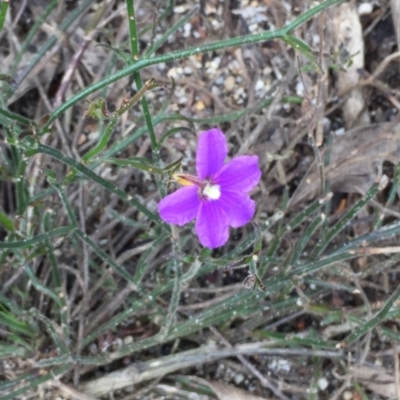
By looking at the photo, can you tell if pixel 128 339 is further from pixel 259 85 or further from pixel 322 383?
pixel 259 85

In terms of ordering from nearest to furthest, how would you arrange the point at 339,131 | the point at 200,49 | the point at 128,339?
the point at 200,49
the point at 128,339
the point at 339,131

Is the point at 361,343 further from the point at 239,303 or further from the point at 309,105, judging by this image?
the point at 309,105

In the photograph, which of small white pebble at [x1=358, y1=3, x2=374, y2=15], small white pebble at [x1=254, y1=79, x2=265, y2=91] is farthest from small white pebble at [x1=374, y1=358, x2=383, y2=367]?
small white pebble at [x1=358, y1=3, x2=374, y2=15]

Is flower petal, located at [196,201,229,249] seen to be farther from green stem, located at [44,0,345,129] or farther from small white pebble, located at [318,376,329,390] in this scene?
small white pebble, located at [318,376,329,390]

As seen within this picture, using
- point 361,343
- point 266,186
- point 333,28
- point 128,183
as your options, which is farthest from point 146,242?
point 333,28

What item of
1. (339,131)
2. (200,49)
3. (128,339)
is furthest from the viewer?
(339,131)

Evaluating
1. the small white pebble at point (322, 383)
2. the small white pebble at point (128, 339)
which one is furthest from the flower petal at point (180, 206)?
the small white pebble at point (322, 383)

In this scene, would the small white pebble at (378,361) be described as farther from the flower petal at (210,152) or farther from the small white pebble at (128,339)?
the flower petal at (210,152)

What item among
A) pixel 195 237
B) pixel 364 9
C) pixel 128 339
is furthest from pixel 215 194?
pixel 364 9
